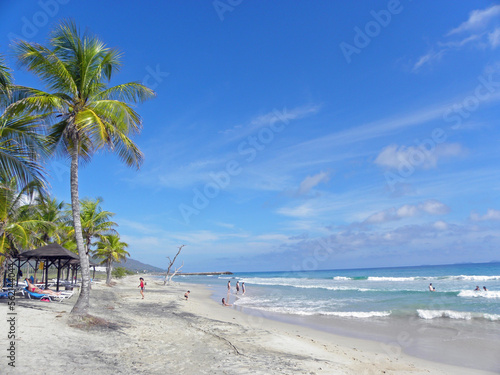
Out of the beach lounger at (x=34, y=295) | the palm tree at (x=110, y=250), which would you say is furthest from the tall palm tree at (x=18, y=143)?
the palm tree at (x=110, y=250)

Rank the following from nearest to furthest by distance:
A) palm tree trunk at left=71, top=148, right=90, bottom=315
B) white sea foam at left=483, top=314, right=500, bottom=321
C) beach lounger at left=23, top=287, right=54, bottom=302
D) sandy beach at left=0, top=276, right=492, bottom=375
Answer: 1. sandy beach at left=0, top=276, right=492, bottom=375
2. palm tree trunk at left=71, top=148, right=90, bottom=315
3. beach lounger at left=23, top=287, right=54, bottom=302
4. white sea foam at left=483, top=314, right=500, bottom=321

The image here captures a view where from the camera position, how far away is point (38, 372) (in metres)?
5.50

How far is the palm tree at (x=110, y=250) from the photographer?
34475mm

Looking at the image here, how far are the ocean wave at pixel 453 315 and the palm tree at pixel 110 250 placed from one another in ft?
95.4

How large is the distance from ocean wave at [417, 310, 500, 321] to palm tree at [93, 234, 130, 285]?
2908cm

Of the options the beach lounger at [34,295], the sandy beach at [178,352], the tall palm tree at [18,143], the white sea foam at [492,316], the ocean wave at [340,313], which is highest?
the tall palm tree at [18,143]

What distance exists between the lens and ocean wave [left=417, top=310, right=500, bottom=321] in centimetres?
1584

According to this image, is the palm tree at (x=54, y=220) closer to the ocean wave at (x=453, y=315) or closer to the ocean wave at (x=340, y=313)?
the ocean wave at (x=340, y=313)

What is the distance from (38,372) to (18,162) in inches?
191

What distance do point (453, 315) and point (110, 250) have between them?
31.5 meters

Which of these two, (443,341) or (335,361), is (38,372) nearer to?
(335,361)

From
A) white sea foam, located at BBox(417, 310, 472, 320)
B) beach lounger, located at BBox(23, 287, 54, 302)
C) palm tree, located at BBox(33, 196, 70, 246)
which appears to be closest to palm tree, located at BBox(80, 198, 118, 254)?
palm tree, located at BBox(33, 196, 70, 246)

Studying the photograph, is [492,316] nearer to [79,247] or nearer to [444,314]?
[444,314]

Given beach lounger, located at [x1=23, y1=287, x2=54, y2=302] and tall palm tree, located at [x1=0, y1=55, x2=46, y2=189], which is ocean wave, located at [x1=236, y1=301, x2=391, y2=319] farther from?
tall palm tree, located at [x1=0, y1=55, x2=46, y2=189]
